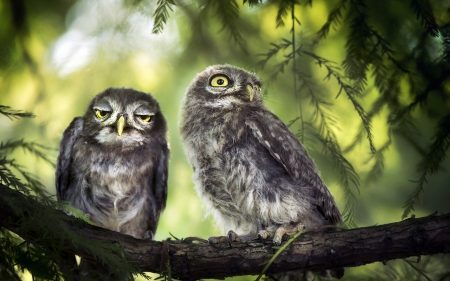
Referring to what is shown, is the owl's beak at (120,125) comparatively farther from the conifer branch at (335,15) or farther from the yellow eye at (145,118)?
the conifer branch at (335,15)

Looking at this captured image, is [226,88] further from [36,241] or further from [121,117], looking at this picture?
[36,241]

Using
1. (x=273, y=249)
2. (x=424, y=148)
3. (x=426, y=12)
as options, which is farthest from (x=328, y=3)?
(x=273, y=249)

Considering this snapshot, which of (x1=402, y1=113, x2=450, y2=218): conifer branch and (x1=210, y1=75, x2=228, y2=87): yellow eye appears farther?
(x1=210, y1=75, x2=228, y2=87): yellow eye

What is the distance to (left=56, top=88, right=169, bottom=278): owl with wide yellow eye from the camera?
3008 millimetres

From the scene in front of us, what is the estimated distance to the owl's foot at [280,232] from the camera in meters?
2.34

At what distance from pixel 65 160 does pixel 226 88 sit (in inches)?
42.7

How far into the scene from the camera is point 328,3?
8.47ft

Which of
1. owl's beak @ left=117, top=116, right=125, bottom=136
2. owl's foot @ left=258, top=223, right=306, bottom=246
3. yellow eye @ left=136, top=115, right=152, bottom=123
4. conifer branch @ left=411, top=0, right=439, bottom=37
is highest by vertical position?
yellow eye @ left=136, top=115, right=152, bottom=123

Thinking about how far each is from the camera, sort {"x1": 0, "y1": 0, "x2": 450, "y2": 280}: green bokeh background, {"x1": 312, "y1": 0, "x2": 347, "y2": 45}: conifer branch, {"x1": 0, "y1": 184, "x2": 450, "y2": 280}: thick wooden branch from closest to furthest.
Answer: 1. {"x1": 0, "y1": 184, "x2": 450, "y2": 280}: thick wooden branch
2. {"x1": 312, "y1": 0, "x2": 347, "y2": 45}: conifer branch
3. {"x1": 0, "y1": 0, "x2": 450, "y2": 280}: green bokeh background

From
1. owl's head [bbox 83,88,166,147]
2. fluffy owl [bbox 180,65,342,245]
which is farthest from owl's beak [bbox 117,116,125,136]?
fluffy owl [bbox 180,65,342,245]

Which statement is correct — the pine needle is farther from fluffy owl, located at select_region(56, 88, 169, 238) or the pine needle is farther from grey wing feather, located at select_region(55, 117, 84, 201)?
grey wing feather, located at select_region(55, 117, 84, 201)

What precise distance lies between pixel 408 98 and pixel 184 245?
1.26 m

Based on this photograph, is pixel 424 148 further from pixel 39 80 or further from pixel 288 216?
pixel 39 80

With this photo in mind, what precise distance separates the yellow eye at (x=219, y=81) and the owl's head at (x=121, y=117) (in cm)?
42
